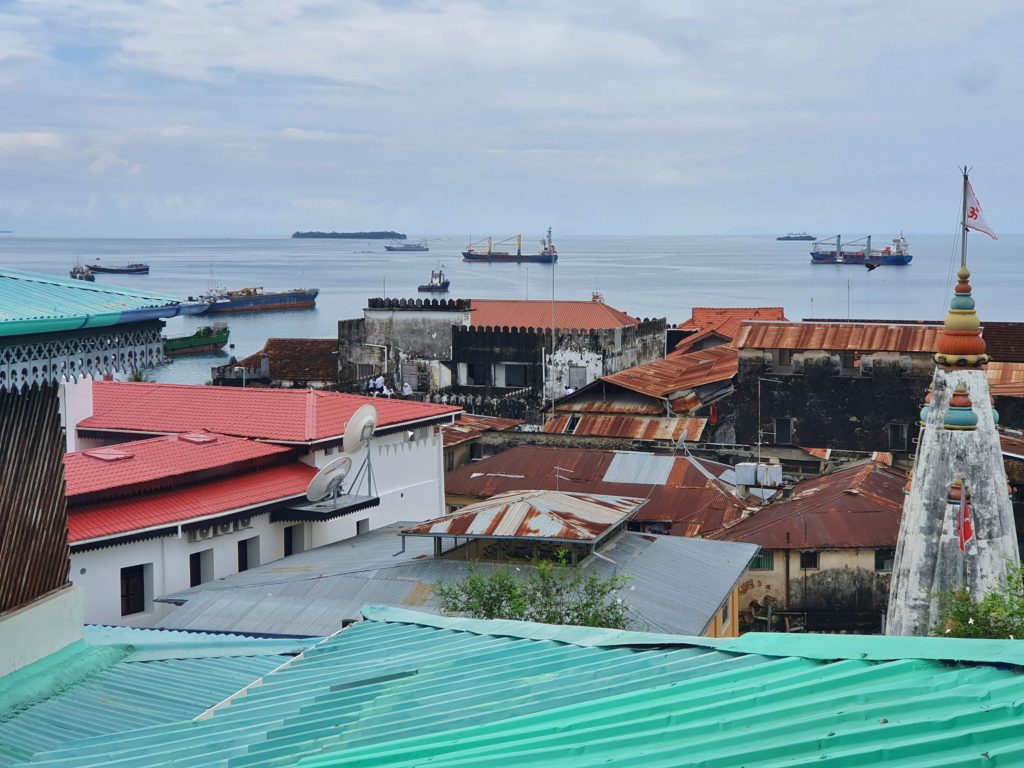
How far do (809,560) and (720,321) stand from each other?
4750 cm

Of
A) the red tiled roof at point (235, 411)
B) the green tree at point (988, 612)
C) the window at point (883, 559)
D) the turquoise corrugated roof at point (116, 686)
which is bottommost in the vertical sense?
the window at point (883, 559)

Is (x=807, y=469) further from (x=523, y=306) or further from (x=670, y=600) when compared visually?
(x=523, y=306)

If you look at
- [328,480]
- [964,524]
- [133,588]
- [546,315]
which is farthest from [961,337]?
[546,315]

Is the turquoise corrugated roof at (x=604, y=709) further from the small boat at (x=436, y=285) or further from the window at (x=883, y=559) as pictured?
the small boat at (x=436, y=285)

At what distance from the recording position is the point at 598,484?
3253cm

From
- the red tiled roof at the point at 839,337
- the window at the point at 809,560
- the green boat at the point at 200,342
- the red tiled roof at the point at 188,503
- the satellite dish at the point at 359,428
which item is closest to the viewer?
the red tiled roof at the point at 188,503

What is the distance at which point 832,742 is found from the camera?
17.8ft

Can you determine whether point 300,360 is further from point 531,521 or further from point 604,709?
point 604,709

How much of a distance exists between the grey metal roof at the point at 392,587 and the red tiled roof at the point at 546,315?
3847 centimetres

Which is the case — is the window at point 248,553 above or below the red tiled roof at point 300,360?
below

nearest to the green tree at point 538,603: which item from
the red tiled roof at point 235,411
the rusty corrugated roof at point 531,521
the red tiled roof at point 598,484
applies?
the rusty corrugated roof at point 531,521

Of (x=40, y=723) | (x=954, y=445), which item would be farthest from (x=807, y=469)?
(x=40, y=723)

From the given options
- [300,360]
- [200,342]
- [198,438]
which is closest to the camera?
[198,438]

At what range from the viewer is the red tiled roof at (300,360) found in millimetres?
65000
